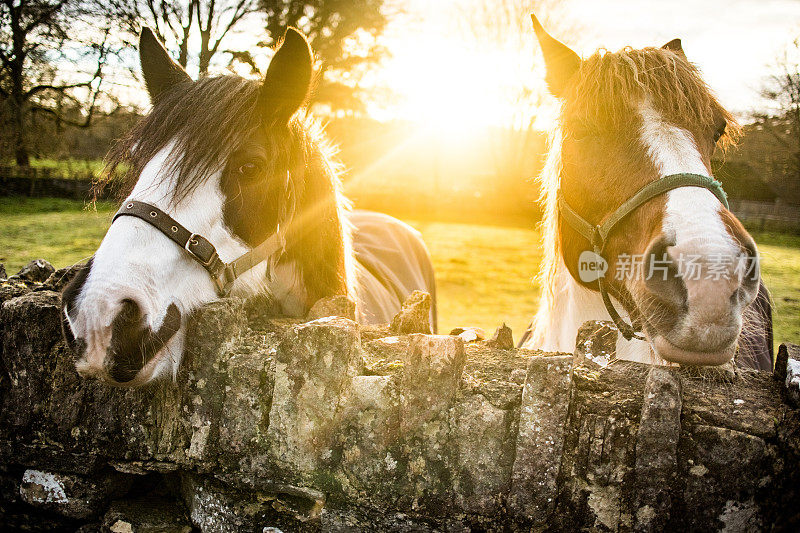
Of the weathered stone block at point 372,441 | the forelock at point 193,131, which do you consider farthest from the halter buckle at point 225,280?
the weathered stone block at point 372,441

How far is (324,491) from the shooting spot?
1016 mm

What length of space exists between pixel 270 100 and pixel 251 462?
131cm

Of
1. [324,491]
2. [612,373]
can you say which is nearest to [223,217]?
[324,491]

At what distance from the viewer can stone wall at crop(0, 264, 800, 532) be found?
2.84 feet

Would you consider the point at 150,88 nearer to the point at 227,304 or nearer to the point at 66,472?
the point at 227,304

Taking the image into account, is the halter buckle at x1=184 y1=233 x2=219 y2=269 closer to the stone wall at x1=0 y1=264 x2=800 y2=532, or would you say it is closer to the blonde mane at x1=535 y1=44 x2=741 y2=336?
the stone wall at x1=0 y1=264 x2=800 y2=532

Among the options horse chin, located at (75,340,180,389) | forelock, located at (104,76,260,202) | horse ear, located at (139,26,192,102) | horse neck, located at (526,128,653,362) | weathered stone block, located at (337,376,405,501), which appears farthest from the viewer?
horse neck, located at (526,128,653,362)

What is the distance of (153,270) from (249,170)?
55cm

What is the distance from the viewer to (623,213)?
5.26ft

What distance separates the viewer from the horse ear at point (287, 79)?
5.45ft

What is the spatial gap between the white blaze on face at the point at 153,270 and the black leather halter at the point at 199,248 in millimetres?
18

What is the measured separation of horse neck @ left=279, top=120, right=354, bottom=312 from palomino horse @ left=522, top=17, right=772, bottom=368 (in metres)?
1.07

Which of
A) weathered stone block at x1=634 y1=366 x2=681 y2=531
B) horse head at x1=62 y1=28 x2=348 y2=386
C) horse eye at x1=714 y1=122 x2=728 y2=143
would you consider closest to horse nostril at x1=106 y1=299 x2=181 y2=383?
horse head at x1=62 y1=28 x2=348 y2=386

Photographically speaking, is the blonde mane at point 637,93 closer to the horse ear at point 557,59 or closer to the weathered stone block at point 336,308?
the horse ear at point 557,59
